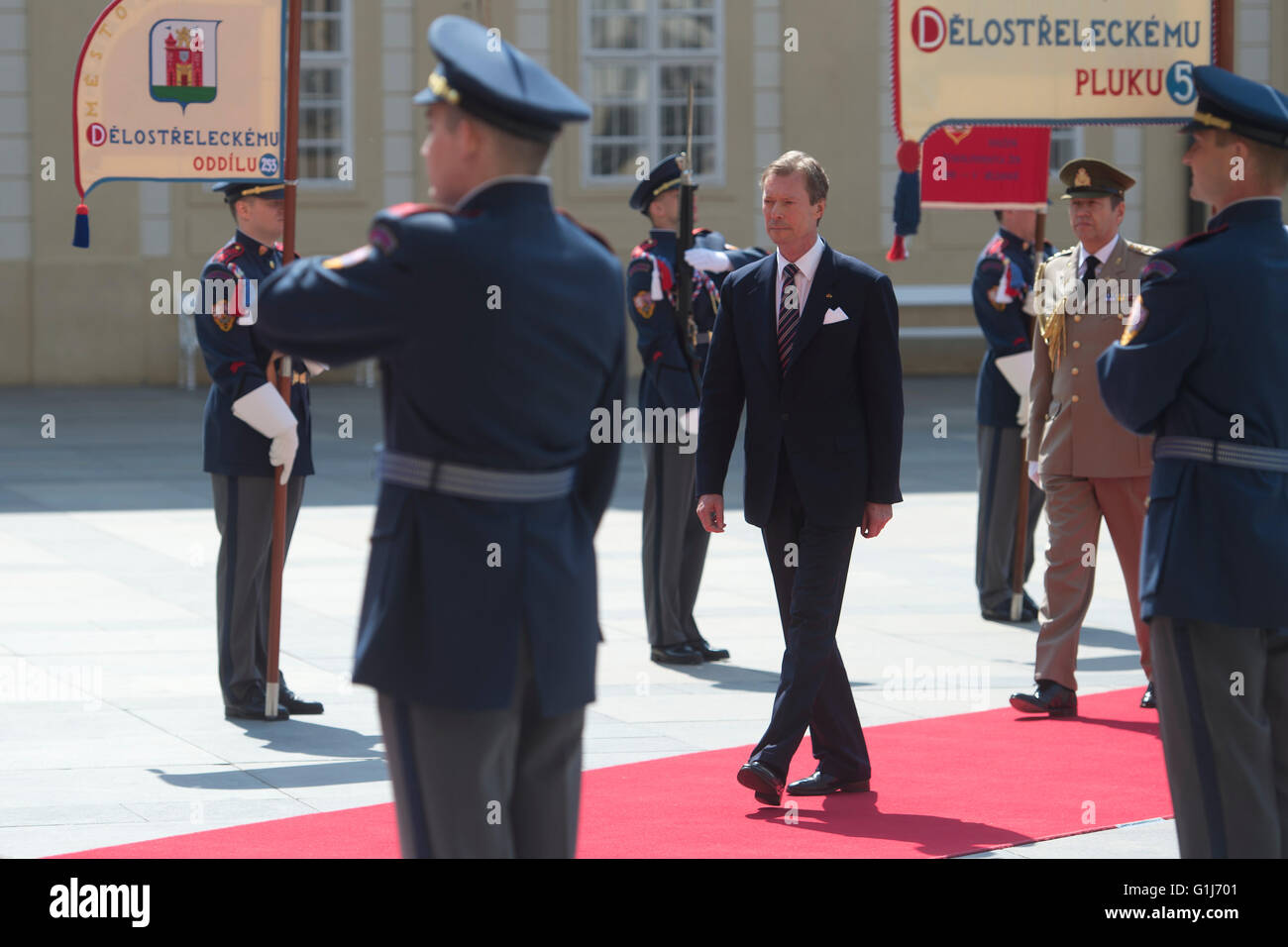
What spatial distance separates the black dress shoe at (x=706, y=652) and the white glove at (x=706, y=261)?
4.98 ft

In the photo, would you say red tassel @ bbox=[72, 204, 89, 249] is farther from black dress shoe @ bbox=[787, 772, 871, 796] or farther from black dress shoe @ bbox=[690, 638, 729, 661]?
black dress shoe @ bbox=[787, 772, 871, 796]

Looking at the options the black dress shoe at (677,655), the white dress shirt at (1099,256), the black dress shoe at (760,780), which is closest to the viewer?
the black dress shoe at (760,780)

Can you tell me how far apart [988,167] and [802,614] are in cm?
433

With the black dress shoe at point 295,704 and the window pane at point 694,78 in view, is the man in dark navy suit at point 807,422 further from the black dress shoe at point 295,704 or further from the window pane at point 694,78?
the window pane at point 694,78

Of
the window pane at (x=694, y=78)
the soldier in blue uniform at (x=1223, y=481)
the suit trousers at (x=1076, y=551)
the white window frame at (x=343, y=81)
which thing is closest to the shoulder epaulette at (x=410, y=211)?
the soldier in blue uniform at (x=1223, y=481)

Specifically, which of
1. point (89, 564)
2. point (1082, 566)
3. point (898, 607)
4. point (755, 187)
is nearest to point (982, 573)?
point (898, 607)

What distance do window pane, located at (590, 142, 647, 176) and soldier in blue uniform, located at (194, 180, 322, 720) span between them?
14.5 m

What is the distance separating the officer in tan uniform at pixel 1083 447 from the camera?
259 inches

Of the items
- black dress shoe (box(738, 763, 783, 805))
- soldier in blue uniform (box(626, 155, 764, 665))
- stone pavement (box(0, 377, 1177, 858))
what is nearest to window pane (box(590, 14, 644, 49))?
stone pavement (box(0, 377, 1177, 858))

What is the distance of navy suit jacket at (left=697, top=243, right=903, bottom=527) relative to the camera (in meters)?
5.33

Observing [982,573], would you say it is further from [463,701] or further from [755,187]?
[755,187]

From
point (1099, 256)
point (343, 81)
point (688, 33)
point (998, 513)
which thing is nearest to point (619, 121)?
point (688, 33)

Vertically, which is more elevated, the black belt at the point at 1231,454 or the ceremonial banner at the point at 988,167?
the ceremonial banner at the point at 988,167
